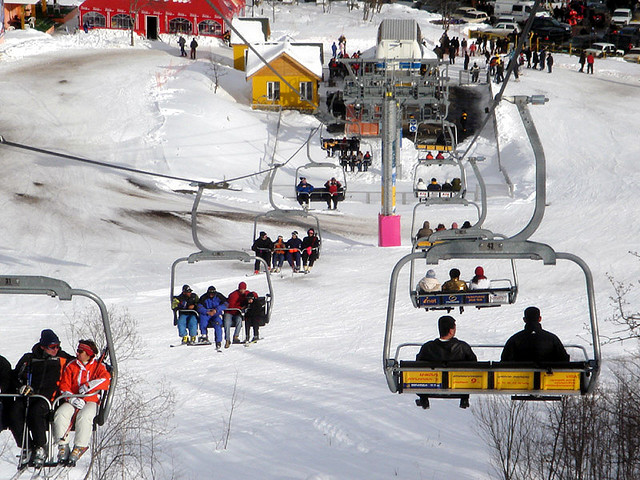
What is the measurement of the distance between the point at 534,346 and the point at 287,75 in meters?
38.1

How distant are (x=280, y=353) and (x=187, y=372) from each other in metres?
2.01

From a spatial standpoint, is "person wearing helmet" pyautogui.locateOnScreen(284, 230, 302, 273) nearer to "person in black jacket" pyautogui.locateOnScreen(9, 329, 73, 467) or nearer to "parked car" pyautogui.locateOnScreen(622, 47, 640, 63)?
"person in black jacket" pyautogui.locateOnScreen(9, 329, 73, 467)

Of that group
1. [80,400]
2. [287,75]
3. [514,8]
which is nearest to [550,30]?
[514,8]

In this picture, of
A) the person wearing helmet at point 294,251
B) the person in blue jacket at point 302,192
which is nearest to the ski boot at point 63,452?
the person wearing helmet at point 294,251

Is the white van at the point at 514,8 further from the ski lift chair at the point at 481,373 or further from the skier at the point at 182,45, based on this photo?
the ski lift chair at the point at 481,373

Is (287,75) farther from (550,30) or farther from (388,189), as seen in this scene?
(388,189)

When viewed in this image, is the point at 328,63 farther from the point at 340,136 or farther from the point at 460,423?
the point at 460,423

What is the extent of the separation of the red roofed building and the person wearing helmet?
98.8 feet

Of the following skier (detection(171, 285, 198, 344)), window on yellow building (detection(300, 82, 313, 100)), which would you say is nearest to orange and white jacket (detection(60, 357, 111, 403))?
skier (detection(171, 285, 198, 344))

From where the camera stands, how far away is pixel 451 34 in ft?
185

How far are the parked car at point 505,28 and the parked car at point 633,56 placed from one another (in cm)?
600

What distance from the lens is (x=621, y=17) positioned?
57.7m

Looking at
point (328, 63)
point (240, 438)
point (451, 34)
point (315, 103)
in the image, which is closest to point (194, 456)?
point (240, 438)

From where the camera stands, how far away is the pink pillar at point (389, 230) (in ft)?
93.0
